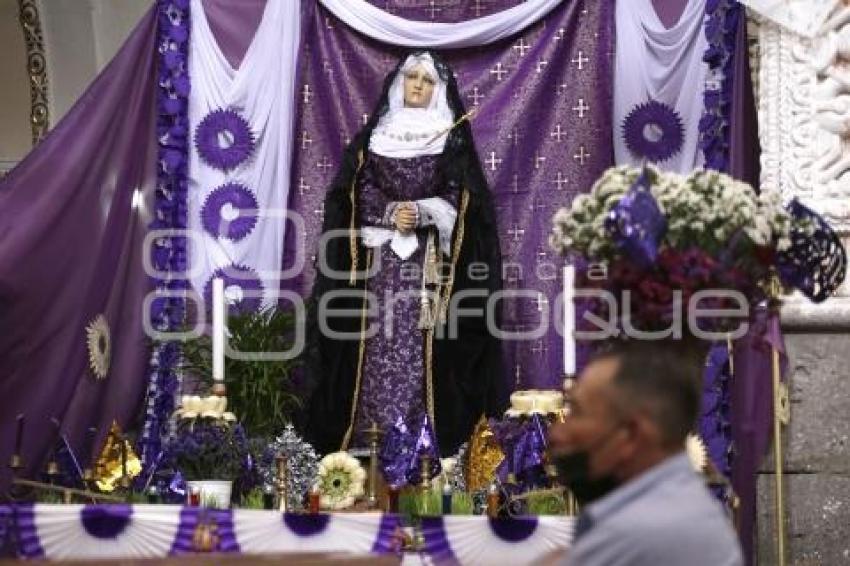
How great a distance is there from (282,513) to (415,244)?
2159mm

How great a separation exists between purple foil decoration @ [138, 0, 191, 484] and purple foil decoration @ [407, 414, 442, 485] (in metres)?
1.31

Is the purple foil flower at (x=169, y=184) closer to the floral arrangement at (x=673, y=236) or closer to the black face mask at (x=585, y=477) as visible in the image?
the floral arrangement at (x=673, y=236)

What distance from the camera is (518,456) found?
666 centimetres

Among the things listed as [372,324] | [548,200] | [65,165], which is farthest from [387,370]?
[65,165]

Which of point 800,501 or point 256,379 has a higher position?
point 256,379

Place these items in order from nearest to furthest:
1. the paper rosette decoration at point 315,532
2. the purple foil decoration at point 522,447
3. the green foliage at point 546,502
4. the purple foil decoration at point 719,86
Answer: the paper rosette decoration at point 315,532
the green foliage at point 546,502
the purple foil decoration at point 522,447
the purple foil decoration at point 719,86

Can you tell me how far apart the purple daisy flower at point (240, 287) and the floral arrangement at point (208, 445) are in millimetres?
1226

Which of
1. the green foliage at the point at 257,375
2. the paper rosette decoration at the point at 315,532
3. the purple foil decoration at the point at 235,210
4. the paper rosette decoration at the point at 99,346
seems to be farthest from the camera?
the purple foil decoration at the point at 235,210

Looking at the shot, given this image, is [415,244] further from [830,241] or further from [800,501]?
[830,241]

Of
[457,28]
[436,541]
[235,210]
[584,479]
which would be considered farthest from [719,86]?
[584,479]

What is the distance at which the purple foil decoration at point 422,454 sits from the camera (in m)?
6.95

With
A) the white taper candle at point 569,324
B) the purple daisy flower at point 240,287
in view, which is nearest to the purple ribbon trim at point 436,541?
the white taper candle at point 569,324

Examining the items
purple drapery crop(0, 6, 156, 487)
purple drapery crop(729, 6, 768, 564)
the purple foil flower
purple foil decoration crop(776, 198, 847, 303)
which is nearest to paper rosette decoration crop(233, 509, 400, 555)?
purple foil decoration crop(776, 198, 847, 303)

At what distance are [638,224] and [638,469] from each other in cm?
178
